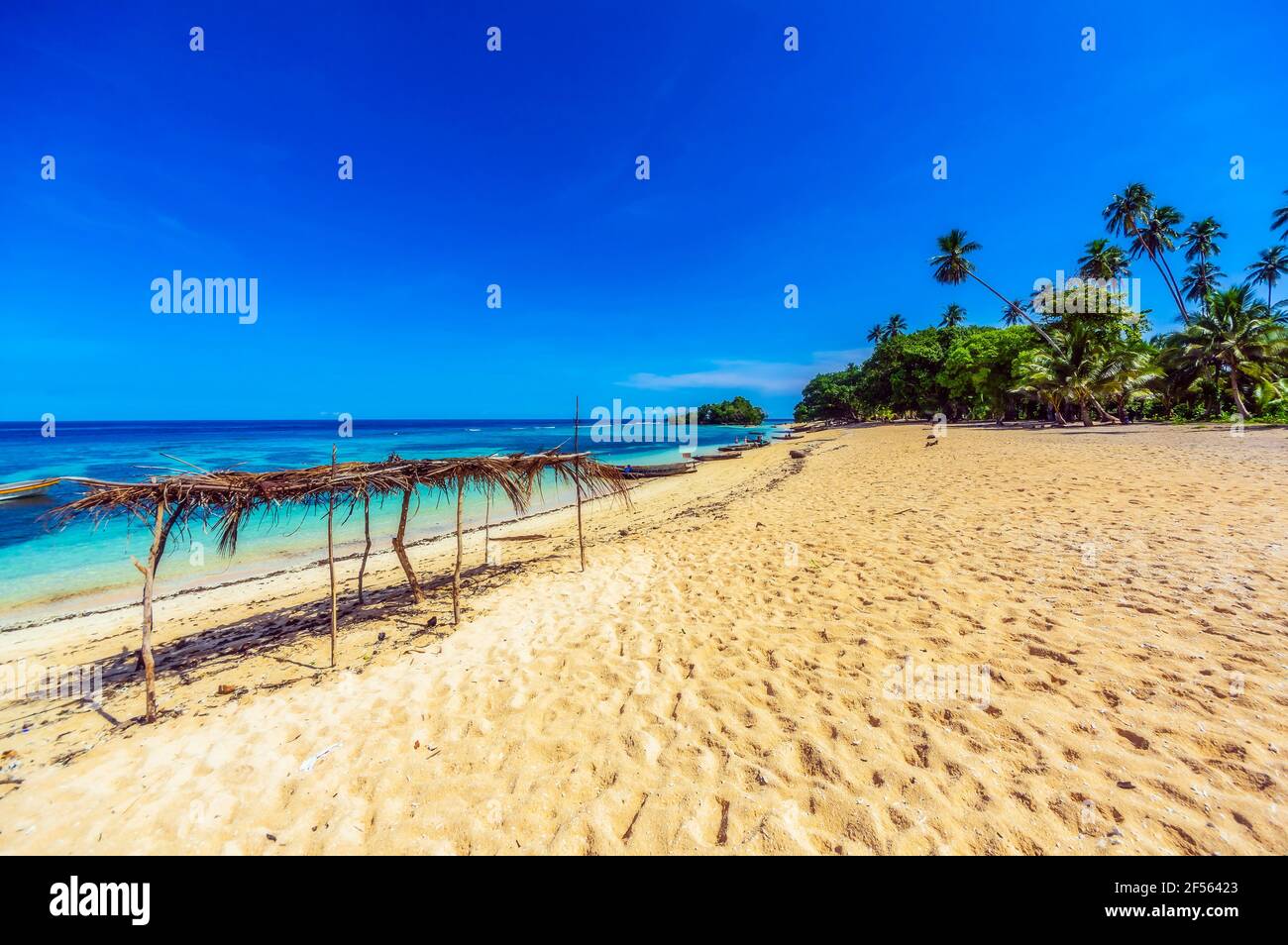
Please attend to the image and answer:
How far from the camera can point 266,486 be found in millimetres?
5211

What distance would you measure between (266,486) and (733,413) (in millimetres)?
98147

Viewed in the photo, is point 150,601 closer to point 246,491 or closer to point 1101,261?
point 246,491

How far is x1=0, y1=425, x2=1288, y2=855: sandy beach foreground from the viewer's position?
8.50 feet

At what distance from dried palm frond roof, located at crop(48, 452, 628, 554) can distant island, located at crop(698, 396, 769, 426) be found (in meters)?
91.8

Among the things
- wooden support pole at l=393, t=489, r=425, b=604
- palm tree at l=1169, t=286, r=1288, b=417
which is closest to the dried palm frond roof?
wooden support pole at l=393, t=489, r=425, b=604

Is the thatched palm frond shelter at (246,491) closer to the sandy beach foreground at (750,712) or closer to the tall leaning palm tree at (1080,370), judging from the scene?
the sandy beach foreground at (750,712)

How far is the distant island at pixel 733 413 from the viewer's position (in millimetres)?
95875

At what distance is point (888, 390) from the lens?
4791 cm

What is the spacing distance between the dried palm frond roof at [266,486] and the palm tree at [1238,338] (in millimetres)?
32643

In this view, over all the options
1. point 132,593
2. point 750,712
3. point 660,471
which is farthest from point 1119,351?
point 132,593

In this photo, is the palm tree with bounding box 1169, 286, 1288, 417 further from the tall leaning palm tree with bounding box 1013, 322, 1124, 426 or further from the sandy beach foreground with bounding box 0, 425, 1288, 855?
the sandy beach foreground with bounding box 0, 425, 1288, 855
